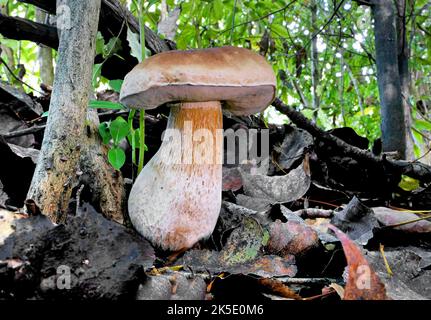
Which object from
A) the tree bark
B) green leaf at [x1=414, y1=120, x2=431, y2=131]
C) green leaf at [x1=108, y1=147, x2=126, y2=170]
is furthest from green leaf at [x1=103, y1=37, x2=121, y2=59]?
green leaf at [x1=414, y1=120, x2=431, y2=131]

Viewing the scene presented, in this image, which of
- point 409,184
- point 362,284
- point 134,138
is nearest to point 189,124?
point 134,138

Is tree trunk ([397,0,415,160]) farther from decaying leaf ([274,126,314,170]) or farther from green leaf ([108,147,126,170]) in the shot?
green leaf ([108,147,126,170])

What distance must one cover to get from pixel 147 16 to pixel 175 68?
4.85 ft

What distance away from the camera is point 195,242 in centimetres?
159

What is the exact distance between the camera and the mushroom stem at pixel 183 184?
1569 mm

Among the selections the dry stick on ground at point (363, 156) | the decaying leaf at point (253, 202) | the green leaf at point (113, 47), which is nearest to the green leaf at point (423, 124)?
the dry stick on ground at point (363, 156)

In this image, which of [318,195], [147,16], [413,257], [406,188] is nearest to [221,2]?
[147,16]

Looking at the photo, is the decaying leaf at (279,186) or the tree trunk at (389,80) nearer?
the decaying leaf at (279,186)

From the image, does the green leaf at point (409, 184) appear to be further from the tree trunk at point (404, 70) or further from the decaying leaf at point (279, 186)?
the decaying leaf at point (279, 186)

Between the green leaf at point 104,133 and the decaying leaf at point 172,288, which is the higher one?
the green leaf at point 104,133

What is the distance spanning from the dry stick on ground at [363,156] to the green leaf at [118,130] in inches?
46.0

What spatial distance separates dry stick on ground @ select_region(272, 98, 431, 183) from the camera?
248 cm

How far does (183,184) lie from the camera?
1629 mm

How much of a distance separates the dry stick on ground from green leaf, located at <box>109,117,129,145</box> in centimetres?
117
